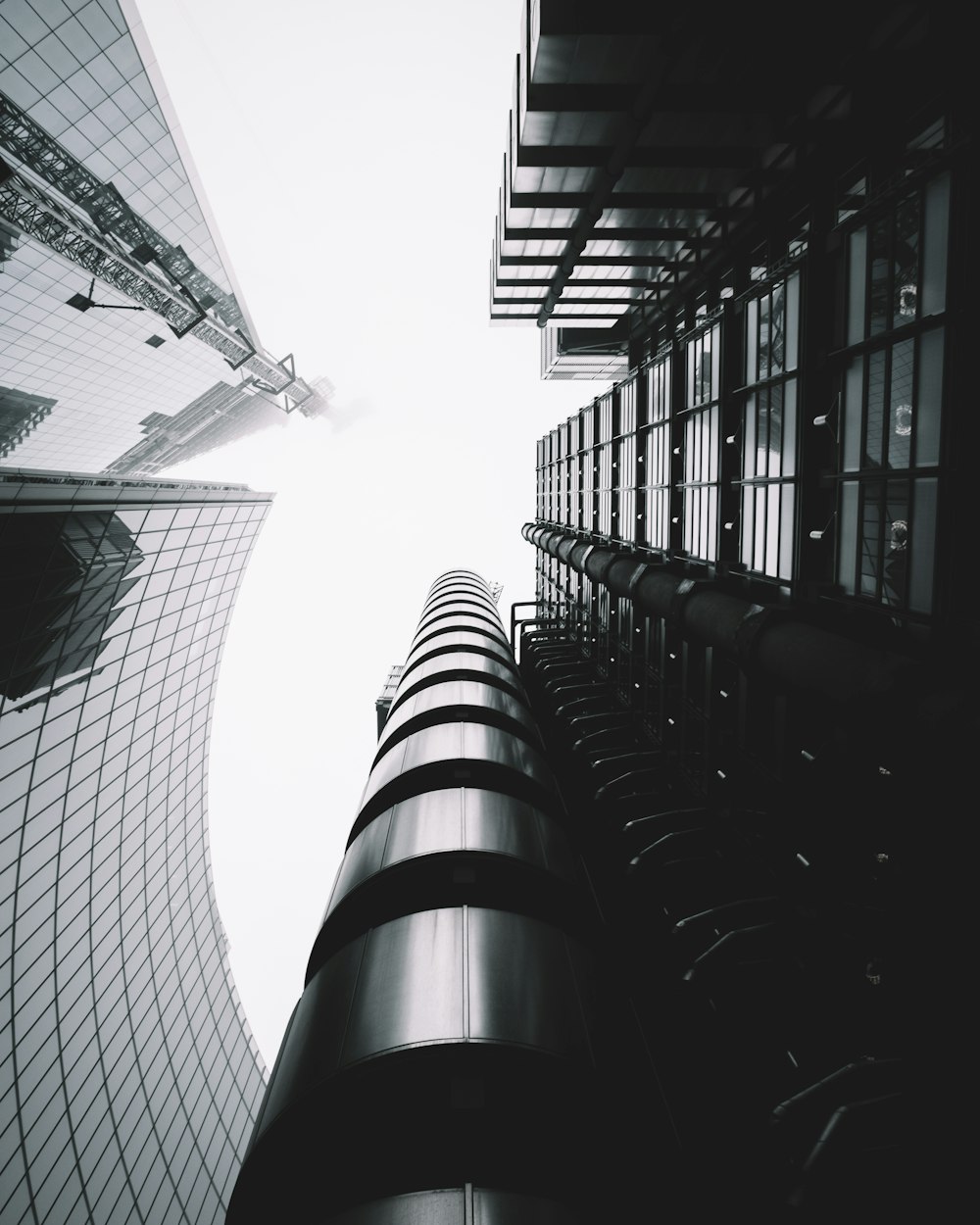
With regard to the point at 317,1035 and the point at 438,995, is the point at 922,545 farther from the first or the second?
the point at 317,1035

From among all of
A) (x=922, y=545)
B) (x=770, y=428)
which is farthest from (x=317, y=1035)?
(x=770, y=428)

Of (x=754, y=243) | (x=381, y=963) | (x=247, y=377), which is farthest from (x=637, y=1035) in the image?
(x=247, y=377)

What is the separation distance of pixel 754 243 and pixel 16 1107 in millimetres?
40136

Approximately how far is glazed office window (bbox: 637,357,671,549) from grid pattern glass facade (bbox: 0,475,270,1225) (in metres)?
22.0

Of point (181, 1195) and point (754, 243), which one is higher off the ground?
point (754, 243)

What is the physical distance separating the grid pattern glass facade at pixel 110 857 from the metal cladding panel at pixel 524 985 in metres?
21.6

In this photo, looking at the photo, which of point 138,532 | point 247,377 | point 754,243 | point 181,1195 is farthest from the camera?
point 247,377

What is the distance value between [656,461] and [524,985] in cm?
2069

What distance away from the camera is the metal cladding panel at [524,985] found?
7.85m

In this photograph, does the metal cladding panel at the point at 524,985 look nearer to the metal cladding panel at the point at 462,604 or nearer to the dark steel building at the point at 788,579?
the dark steel building at the point at 788,579

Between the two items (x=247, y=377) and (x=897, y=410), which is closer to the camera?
(x=897, y=410)

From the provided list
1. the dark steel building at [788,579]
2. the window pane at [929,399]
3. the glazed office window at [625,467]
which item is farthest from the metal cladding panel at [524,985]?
the glazed office window at [625,467]

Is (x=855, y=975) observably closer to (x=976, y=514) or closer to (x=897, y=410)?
(x=976, y=514)

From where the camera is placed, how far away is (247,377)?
90.7m
